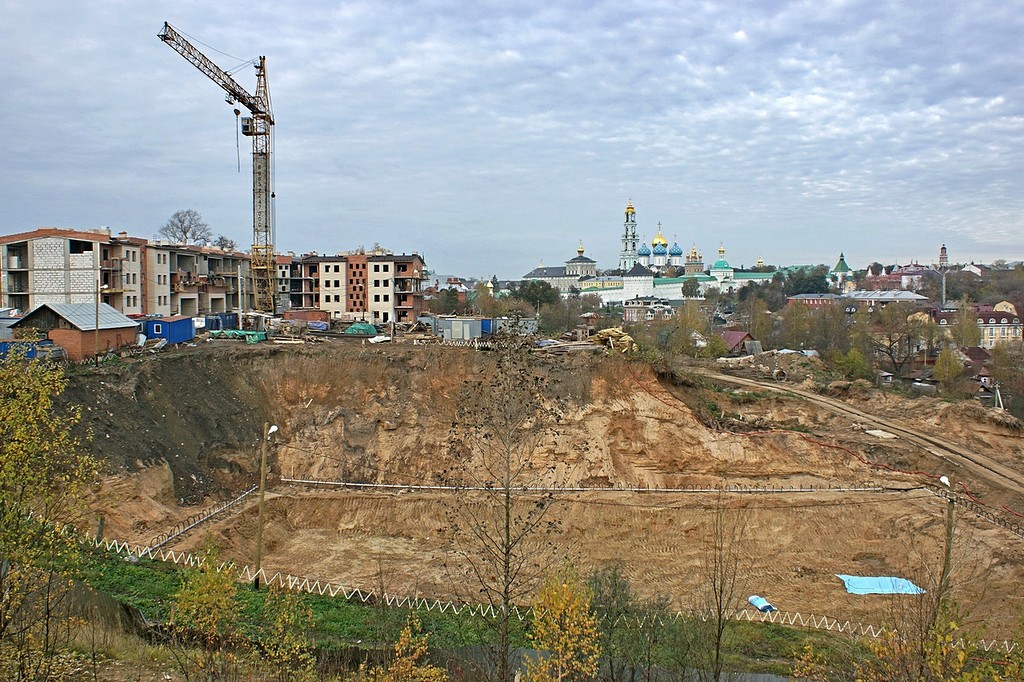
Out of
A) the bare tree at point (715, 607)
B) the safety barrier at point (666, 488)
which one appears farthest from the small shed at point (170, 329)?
the bare tree at point (715, 607)

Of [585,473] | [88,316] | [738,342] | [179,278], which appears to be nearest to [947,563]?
[585,473]

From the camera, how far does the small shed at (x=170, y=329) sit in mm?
33812

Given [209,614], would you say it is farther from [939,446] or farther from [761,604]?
[939,446]

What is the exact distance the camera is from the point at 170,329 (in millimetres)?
34156

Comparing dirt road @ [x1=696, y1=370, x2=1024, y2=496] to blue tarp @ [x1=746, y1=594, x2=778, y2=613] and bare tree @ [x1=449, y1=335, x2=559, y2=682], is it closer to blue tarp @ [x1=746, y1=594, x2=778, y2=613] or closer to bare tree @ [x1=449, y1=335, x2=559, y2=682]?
blue tarp @ [x1=746, y1=594, x2=778, y2=613]

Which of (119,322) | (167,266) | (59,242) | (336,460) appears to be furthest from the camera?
(167,266)

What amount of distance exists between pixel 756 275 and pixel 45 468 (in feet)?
488

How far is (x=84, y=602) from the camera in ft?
48.7

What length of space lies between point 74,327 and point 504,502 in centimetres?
2247

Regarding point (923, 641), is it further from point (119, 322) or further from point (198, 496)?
point (119, 322)

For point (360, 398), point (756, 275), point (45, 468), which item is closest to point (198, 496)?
point (360, 398)

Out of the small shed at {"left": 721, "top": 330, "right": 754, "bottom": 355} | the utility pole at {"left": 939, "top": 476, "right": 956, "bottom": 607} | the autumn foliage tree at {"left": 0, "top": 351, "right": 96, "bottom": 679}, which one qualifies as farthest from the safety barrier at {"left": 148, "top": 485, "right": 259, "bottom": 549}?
the small shed at {"left": 721, "top": 330, "right": 754, "bottom": 355}

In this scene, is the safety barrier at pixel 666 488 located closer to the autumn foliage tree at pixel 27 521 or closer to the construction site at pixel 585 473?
the construction site at pixel 585 473

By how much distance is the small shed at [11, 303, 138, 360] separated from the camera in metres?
28.6
